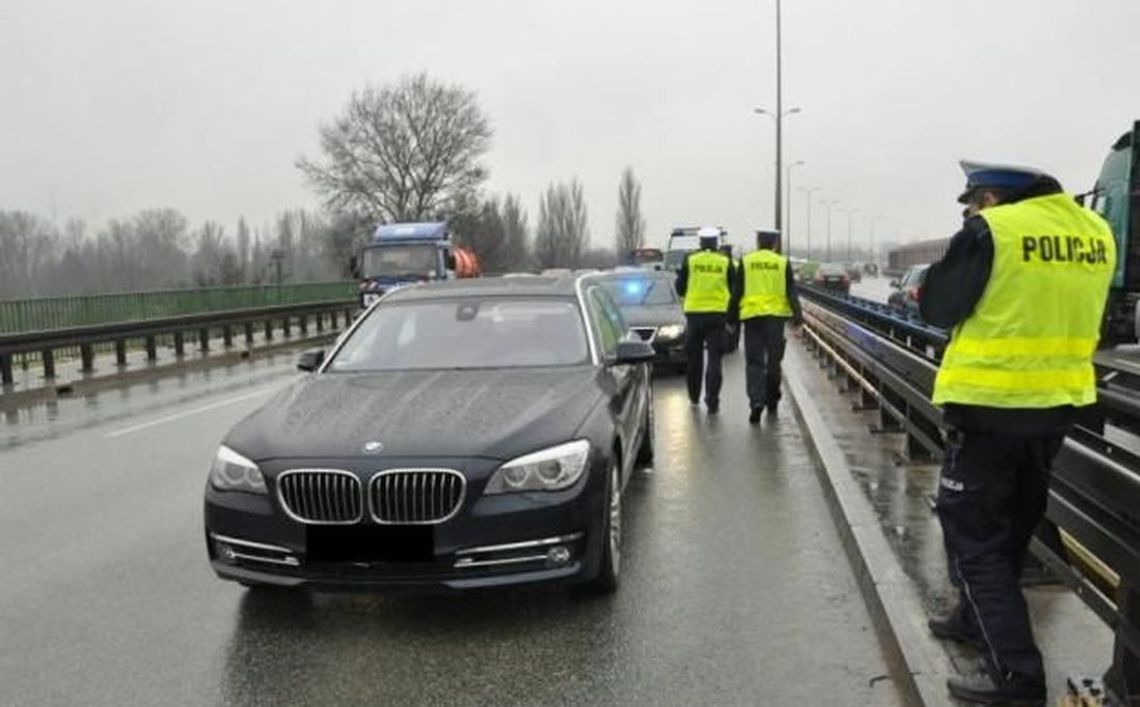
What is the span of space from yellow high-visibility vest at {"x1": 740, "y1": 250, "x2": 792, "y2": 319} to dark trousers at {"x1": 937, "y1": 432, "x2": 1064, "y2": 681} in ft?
23.2

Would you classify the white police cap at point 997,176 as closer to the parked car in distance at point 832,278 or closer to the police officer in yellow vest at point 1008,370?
the police officer in yellow vest at point 1008,370

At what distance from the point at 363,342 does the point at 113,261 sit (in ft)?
295

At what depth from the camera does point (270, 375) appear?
17281mm

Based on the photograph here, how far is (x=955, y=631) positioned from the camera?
4184 millimetres

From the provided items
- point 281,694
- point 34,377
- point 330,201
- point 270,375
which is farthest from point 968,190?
point 330,201

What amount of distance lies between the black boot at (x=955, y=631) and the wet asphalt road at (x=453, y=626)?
274mm

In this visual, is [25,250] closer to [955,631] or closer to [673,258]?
[673,258]

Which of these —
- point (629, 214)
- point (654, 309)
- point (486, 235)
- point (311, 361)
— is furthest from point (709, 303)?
point (629, 214)

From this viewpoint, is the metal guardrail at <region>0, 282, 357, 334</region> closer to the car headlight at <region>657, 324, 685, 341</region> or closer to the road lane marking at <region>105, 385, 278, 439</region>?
the road lane marking at <region>105, 385, 278, 439</region>

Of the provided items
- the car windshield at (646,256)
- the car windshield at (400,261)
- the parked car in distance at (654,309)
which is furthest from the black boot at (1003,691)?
the car windshield at (646,256)

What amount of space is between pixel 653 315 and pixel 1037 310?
1227 cm

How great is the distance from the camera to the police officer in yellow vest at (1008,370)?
11.3 feet

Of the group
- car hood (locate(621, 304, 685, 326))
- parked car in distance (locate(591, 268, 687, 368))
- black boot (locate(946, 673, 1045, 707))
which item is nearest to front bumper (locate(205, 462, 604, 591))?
black boot (locate(946, 673, 1045, 707))

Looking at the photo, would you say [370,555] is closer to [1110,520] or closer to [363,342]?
[363,342]
